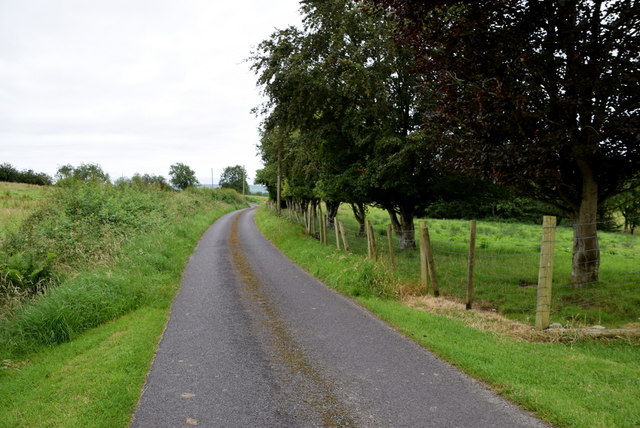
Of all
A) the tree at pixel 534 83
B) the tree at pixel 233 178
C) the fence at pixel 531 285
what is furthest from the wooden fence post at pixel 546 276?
the tree at pixel 233 178

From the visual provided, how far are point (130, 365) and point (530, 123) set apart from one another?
29.6 feet

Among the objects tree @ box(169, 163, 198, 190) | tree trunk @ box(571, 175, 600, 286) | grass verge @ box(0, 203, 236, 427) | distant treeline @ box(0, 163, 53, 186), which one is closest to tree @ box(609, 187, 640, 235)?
tree trunk @ box(571, 175, 600, 286)

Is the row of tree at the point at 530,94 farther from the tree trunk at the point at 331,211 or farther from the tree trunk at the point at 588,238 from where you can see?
the tree trunk at the point at 331,211

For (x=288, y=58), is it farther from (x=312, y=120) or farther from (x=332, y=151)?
(x=332, y=151)

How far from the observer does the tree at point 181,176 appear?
113 metres

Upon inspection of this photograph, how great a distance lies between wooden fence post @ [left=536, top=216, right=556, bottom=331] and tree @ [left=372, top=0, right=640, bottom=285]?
1657 mm

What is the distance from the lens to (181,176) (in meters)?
114

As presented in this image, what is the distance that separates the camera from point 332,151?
54.9 feet

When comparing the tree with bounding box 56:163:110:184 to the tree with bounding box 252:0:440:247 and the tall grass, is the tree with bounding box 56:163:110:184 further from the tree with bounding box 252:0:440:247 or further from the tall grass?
the tree with bounding box 252:0:440:247

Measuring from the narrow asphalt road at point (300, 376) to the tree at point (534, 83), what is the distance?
4773 millimetres

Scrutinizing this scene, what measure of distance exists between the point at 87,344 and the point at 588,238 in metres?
11.0

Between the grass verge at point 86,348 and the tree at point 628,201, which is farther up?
the tree at point 628,201

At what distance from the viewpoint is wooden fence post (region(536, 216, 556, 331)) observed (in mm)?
6812

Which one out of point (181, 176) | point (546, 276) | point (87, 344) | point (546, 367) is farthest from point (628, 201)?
point (181, 176)
